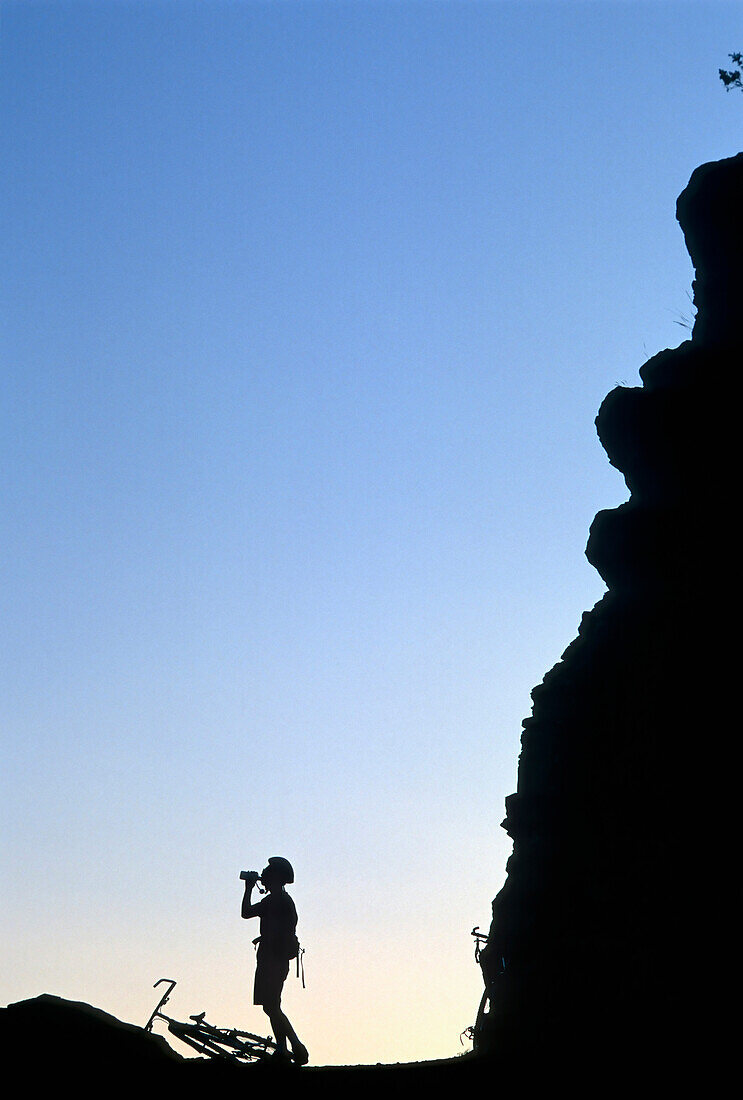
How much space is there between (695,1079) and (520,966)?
4.12 meters

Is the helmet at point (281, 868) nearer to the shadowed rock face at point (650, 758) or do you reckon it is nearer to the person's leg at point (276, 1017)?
the person's leg at point (276, 1017)

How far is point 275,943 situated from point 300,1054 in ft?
5.45

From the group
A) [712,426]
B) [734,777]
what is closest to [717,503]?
[712,426]

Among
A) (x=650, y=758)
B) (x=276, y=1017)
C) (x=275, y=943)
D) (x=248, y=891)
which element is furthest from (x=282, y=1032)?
(x=650, y=758)

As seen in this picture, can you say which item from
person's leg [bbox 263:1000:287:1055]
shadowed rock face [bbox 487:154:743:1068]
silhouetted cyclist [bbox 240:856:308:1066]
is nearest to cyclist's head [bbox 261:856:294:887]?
silhouetted cyclist [bbox 240:856:308:1066]

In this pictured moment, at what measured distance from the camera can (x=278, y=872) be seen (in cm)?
1780

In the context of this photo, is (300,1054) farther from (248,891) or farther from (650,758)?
(650,758)

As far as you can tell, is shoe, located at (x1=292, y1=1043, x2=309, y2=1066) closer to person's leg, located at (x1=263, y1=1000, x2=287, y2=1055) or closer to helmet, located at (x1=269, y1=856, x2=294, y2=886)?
person's leg, located at (x1=263, y1=1000, x2=287, y2=1055)

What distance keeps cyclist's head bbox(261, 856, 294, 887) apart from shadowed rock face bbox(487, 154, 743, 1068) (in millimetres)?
3597

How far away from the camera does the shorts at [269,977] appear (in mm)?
16969

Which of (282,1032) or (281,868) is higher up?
(281,868)

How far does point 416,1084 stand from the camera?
1350 cm

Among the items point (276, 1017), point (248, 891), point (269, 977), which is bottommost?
point (276, 1017)

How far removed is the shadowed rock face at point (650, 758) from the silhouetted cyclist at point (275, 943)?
335cm
